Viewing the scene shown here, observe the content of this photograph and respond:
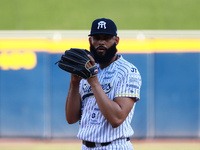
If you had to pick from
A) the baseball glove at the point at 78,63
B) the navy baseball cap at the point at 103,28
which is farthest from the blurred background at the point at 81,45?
the baseball glove at the point at 78,63

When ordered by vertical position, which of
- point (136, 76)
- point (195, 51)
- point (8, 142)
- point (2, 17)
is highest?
point (2, 17)

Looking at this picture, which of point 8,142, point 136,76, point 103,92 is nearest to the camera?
point 103,92

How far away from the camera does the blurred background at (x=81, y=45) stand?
747cm

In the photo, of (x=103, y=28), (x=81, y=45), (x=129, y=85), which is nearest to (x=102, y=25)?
(x=103, y=28)

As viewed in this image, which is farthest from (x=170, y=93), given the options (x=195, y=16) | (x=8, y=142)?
(x=8, y=142)

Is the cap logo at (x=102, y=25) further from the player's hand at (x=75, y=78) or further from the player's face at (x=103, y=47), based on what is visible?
the player's hand at (x=75, y=78)

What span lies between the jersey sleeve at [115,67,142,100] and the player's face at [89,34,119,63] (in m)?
0.18

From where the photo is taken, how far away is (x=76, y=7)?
7.52 metres

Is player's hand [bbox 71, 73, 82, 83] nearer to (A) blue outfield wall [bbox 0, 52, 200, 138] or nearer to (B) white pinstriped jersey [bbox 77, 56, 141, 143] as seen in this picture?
(B) white pinstriped jersey [bbox 77, 56, 141, 143]

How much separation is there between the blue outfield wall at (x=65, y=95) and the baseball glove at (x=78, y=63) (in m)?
4.91

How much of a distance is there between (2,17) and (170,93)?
3.64 m

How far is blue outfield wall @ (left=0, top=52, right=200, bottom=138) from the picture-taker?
7.48 m

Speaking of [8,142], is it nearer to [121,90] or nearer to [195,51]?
[195,51]

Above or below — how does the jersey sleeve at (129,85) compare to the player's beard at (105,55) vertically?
below
